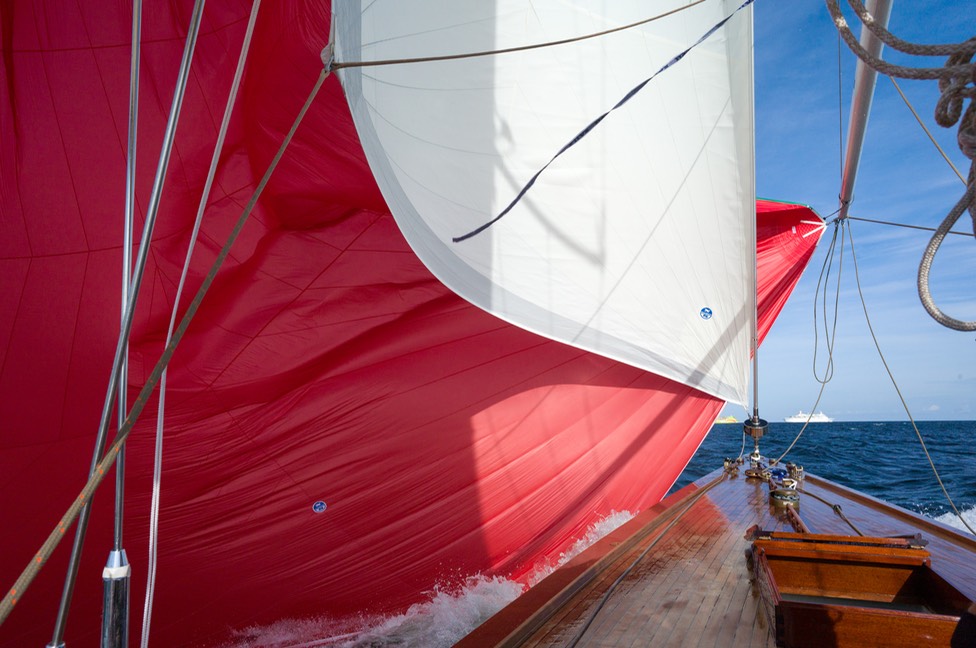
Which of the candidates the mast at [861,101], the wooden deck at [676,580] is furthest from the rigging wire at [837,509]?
the mast at [861,101]

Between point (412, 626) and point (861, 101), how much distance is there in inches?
173

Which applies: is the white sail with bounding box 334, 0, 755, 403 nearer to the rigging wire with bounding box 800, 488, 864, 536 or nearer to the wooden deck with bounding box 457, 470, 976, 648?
the wooden deck with bounding box 457, 470, 976, 648

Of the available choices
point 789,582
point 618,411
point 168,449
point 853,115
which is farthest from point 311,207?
point 853,115

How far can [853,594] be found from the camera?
6.95ft

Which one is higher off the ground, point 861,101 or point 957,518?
point 861,101

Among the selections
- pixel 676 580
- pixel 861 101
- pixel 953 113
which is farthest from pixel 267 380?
pixel 861 101

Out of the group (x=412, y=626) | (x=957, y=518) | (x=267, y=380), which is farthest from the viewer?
(x=957, y=518)

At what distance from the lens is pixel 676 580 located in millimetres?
2400

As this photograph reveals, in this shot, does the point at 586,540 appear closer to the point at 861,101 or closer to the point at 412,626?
the point at 412,626

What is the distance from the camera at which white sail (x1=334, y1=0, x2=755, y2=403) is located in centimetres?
227

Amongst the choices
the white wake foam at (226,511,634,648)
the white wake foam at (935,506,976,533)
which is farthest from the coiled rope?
the white wake foam at (935,506,976,533)

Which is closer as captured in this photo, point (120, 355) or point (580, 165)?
point (120, 355)

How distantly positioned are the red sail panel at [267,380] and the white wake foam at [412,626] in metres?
0.09

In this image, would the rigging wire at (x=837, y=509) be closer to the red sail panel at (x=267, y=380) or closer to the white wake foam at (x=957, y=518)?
the red sail panel at (x=267, y=380)
